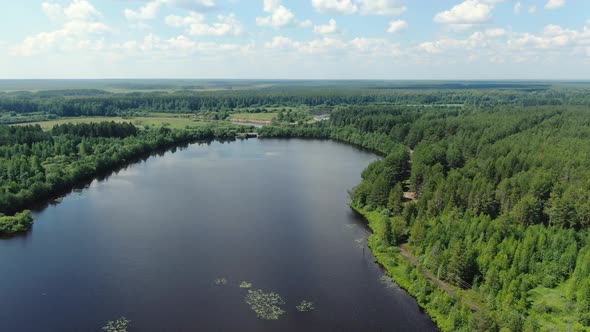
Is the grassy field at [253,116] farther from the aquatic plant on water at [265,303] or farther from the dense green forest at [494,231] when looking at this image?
the aquatic plant on water at [265,303]

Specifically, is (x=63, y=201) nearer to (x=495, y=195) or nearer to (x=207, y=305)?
(x=207, y=305)

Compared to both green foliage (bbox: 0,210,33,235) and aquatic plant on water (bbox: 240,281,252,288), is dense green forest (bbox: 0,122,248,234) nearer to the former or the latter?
green foliage (bbox: 0,210,33,235)

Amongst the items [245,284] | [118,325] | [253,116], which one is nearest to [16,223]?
[118,325]

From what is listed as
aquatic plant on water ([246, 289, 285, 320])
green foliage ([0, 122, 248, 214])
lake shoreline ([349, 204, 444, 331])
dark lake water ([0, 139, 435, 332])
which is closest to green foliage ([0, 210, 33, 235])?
dark lake water ([0, 139, 435, 332])

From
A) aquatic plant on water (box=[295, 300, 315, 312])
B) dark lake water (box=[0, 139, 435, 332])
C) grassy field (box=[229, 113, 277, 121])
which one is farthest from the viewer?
grassy field (box=[229, 113, 277, 121])

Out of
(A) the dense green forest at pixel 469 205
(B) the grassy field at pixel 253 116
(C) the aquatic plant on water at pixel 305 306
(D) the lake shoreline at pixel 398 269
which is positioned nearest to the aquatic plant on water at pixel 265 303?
(C) the aquatic plant on water at pixel 305 306

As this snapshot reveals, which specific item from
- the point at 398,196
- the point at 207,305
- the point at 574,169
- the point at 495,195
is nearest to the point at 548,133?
the point at 574,169

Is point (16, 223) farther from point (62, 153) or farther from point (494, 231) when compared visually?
point (494, 231)
